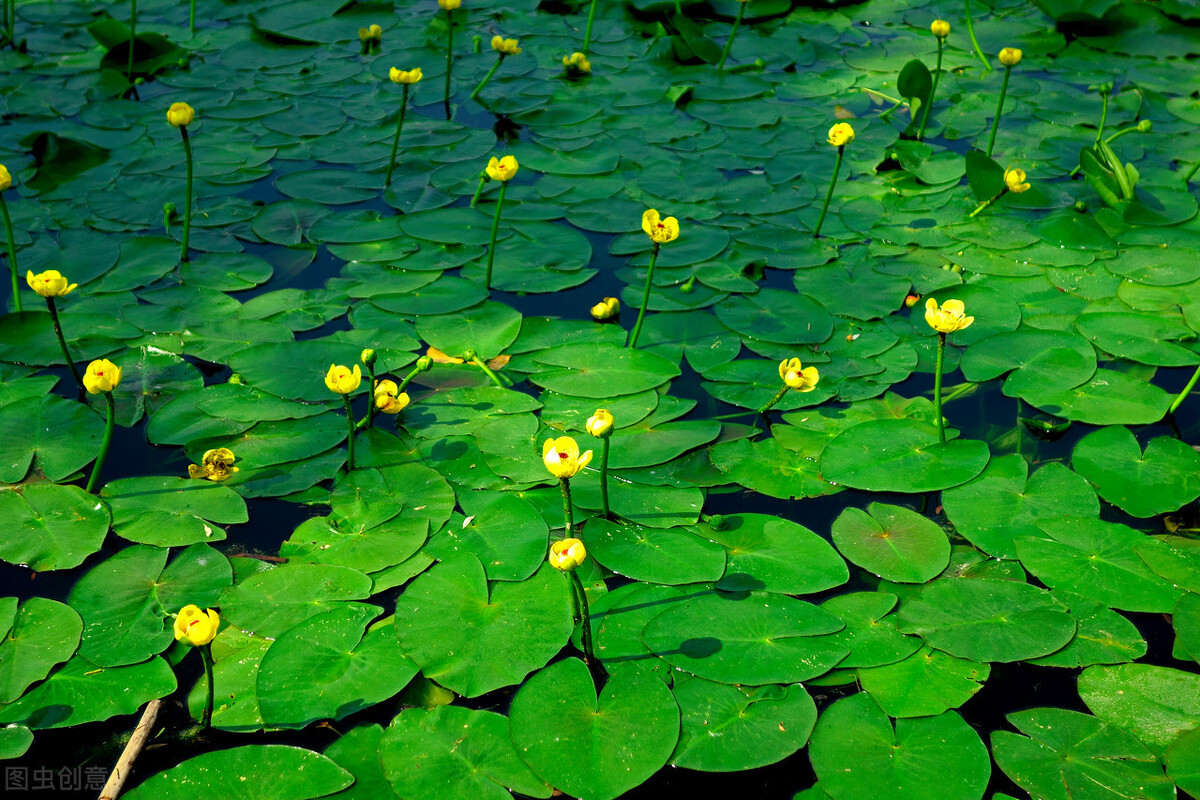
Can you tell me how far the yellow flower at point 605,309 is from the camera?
109 inches

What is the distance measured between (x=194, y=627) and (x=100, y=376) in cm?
77

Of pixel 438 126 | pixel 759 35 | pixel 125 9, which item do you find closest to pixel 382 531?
pixel 438 126

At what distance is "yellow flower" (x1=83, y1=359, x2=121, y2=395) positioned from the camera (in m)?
1.99

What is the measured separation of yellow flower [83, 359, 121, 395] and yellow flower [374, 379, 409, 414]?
0.62m

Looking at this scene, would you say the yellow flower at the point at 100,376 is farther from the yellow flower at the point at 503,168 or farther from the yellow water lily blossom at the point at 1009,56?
the yellow water lily blossom at the point at 1009,56

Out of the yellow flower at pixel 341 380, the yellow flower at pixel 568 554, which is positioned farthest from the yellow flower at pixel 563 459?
the yellow flower at pixel 341 380

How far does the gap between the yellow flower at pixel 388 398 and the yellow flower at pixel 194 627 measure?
2.80 feet

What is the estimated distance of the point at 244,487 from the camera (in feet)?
7.17

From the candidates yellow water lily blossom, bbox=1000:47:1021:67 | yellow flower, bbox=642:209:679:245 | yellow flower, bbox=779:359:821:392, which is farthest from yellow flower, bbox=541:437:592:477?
yellow water lily blossom, bbox=1000:47:1021:67

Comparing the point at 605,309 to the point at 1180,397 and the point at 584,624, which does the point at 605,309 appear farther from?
the point at 1180,397

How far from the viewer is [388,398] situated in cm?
234

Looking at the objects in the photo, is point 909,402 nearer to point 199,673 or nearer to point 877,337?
point 877,337

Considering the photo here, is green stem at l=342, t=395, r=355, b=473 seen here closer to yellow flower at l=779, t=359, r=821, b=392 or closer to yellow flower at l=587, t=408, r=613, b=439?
yellow flower at l=587, t=408, r=613, b=439

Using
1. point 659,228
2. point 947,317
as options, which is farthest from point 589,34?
point 947,317
